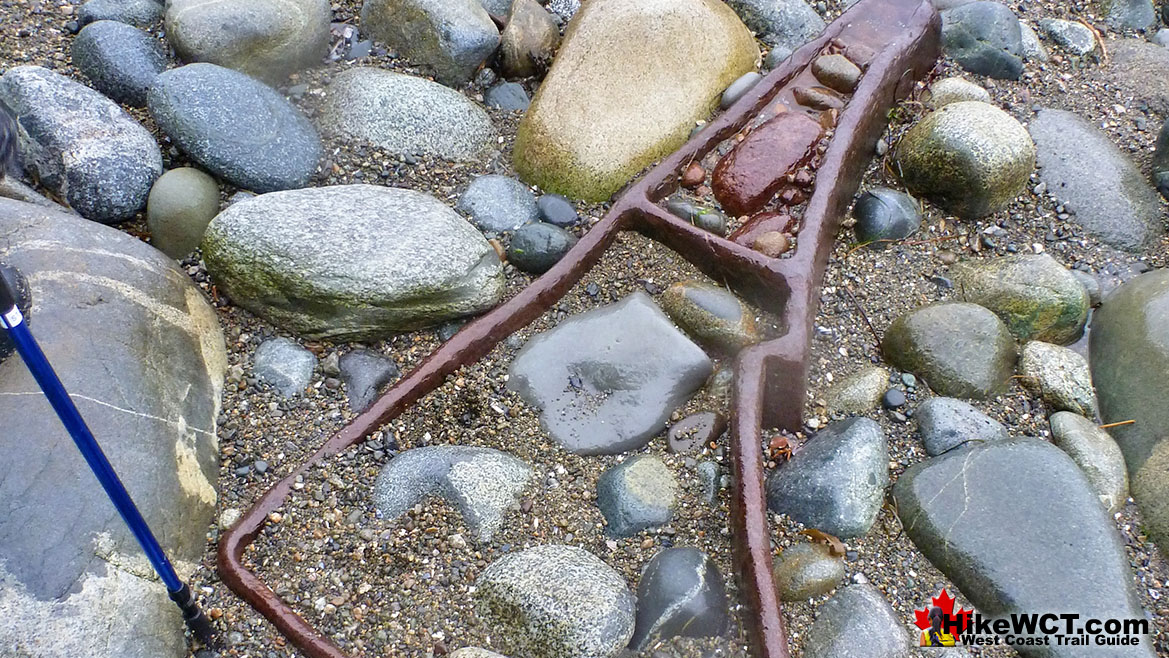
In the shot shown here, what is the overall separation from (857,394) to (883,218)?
0.99 metres

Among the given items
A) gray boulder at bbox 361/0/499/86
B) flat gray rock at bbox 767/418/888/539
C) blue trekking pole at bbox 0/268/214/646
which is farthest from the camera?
gray boulder at bbox 361/0/499/86

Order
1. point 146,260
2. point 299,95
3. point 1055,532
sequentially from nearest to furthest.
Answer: point 1055,532 < point 146,260 < point 299,95

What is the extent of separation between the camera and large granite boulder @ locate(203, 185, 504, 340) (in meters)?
3.22

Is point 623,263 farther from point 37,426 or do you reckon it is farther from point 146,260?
point 37,426

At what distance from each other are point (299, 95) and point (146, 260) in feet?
4.15

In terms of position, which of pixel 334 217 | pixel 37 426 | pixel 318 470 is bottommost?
pixel 318 470

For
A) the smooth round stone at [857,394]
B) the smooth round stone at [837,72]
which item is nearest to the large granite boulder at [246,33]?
the smooth round stone at [837,72]

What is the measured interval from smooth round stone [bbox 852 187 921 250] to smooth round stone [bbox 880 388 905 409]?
825 millimetres

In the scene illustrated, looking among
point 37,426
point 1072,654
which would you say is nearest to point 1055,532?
point 1072,654

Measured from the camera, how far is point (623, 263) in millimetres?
3676

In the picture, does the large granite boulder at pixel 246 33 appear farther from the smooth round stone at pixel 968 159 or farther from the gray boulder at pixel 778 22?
the smooth round stone at pixel 968 159

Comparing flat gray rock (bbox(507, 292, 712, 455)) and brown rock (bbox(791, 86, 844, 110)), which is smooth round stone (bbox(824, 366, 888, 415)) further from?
brown rock (bbox(791, 86, 844, 110))

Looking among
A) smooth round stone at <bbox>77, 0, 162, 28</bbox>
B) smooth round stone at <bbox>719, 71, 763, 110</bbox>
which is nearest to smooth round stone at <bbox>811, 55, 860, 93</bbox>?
smooth round stone at <bbox>719, 71, 763, 110</bbox>

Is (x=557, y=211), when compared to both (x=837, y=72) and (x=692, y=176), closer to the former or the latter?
(x=692, y=176)
